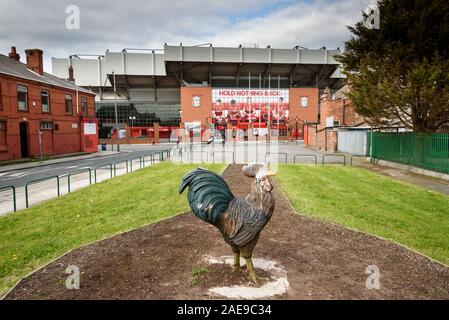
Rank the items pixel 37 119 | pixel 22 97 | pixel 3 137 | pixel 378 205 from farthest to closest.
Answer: pixel 37 119 < pixel 22 97 < pixel 3 137 < pixel 378 205

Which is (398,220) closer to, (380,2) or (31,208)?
(31,208)

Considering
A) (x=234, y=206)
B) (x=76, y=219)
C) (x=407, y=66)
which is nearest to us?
(x=234, y=206)

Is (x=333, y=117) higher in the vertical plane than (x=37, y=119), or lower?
higher

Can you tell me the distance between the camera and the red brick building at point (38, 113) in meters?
25.9

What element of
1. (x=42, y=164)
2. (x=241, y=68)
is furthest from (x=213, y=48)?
A: (x=42, y=164)

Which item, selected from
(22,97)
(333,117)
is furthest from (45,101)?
(333,117)

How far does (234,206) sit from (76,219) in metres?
6.55

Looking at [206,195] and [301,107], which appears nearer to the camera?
[206,195]

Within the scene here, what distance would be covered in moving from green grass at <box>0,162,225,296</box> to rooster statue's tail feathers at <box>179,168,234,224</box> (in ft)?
11.6

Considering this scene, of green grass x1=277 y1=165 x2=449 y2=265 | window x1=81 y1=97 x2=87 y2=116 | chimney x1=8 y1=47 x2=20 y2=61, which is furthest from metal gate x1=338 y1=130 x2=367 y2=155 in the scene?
chimney x1=8 y1=47 x2=20 y2=61

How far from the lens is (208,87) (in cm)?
5975

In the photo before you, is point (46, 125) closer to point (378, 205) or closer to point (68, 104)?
point (68, 104)

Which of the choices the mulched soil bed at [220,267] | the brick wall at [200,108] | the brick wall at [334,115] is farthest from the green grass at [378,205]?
the brick wall at [200,108]

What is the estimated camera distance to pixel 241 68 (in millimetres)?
60844
